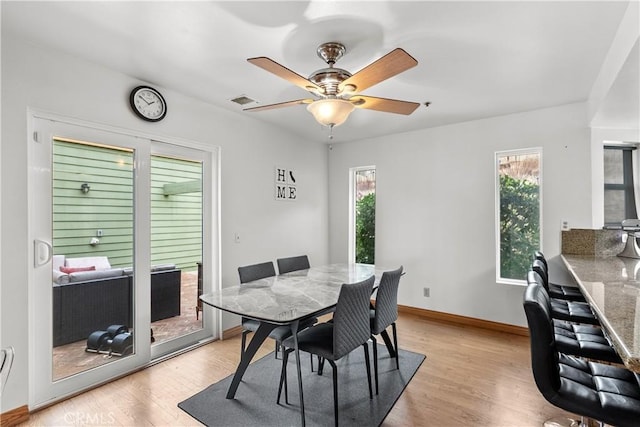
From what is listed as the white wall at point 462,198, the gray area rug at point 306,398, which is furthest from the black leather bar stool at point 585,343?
the white wall at point 462,198

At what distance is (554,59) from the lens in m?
2.33

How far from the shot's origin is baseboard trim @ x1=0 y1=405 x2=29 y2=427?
1.99 metres

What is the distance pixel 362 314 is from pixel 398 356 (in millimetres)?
1097

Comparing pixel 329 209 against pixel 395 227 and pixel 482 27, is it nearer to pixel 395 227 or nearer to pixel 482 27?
pixel 395 227

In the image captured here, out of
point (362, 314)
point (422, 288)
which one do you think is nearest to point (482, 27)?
point (362, 314)

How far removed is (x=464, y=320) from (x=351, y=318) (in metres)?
2.44

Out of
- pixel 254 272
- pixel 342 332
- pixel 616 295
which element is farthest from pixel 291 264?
pixel 616 295

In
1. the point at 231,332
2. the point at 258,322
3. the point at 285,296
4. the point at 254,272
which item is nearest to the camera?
the point at 285,296

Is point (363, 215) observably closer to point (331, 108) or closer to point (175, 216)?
point (175, 216)

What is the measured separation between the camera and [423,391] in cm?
240

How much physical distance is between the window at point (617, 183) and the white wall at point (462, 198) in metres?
0.26

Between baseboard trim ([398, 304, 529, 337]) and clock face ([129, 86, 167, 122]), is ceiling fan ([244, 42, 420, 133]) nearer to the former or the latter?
clock face ([129, 86, 167, 122])

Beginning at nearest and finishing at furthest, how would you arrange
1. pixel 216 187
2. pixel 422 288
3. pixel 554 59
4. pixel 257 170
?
1. pixel 554 59
2. pixel 216 187
3. pixel 257 170
4. pixel 422 288

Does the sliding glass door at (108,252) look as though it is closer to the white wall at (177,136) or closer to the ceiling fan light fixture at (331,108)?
the white wall at (177,136)
